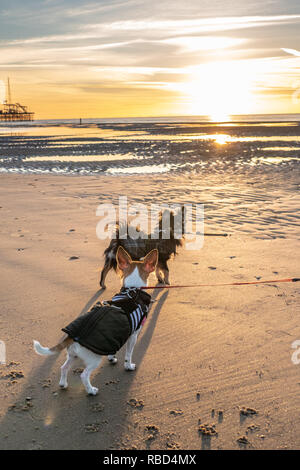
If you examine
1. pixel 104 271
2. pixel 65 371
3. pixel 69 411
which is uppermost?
pixel 104 271

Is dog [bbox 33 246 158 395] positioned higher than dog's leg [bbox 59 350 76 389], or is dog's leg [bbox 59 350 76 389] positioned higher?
dog [bbox 33 246 158 395]

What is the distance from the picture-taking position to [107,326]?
3381 mm

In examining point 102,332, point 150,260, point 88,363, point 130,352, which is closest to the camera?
point 102,332

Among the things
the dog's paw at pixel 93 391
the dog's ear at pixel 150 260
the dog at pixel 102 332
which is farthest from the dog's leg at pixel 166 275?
the dog's paw at pixel 93 391

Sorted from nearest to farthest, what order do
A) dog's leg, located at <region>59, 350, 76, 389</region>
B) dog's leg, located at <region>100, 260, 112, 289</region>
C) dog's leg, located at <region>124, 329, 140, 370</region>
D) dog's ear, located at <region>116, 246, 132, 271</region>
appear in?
dog's leg, located at <region>59, 350, 76, 389</region>
dog's leg, located at <region>124, 329, 140, 370</region>
dog's ear, located at <region>116, 246, 132, 271</region>
dog's leg, located at <region>100, 260, 112, 289</region>

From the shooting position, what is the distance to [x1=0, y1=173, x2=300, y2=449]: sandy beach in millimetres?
3160

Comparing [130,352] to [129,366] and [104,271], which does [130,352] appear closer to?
[129,366]

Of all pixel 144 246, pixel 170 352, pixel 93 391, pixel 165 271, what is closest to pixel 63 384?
pixel 93 391

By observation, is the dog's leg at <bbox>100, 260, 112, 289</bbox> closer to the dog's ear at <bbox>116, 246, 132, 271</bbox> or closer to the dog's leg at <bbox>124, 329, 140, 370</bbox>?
the dog's ear at <bbox>116, 246, 132, 271</bbox>

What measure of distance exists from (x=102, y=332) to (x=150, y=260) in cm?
104

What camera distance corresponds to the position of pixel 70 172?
18094 mm

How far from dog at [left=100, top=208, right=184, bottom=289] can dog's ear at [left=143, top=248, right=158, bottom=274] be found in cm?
137

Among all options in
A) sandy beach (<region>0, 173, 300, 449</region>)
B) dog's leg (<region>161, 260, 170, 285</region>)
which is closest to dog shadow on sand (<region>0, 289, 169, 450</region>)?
sandy beach (<region>0, 173, 300, 449</region>)

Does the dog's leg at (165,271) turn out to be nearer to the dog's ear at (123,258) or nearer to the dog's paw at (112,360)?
the dog's ear at (123,258)
